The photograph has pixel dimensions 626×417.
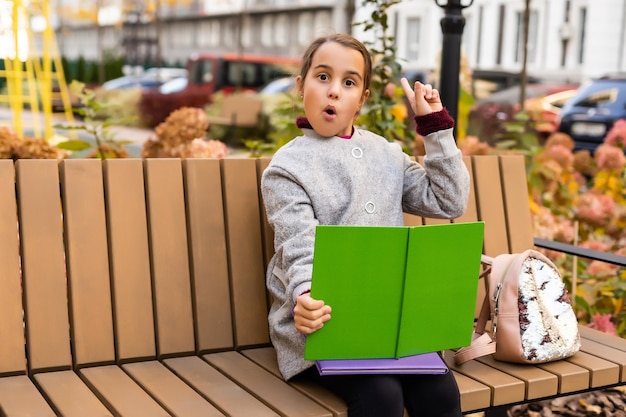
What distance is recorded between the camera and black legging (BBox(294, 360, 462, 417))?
213 cm

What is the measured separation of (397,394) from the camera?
7.07ft

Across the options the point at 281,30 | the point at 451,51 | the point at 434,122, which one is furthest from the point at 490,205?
the point at 281,30

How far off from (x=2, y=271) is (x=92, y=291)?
0.81ft

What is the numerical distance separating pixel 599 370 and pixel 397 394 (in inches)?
29.6

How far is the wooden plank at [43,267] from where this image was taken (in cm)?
240

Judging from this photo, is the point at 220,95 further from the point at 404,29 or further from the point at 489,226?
the point at 489,226

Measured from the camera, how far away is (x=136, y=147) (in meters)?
13.1

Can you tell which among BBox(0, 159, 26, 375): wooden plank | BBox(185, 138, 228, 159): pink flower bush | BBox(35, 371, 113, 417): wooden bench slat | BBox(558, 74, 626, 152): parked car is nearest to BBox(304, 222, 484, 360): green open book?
BBox(35, 371, 113, 417): wooden bench slat

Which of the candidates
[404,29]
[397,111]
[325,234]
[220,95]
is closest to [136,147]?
[220,95]

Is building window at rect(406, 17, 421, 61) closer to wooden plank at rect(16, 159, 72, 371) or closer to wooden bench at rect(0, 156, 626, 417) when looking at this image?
wooden bench at rect(0, 156, 626, 417)

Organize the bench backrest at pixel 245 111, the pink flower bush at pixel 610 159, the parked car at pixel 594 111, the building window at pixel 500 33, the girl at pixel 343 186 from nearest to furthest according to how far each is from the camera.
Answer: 1. the girl at pixel 343 186
2. the pink flower bush at pixel 610 159
3. the parked car at pixel 594 111
4. the bench backrest at pixel 245 111
5. the building window at pixel 500 33

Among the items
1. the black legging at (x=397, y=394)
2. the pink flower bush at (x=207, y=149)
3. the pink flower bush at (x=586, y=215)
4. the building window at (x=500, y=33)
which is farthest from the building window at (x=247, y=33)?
the black legging at (x=397, y=394)

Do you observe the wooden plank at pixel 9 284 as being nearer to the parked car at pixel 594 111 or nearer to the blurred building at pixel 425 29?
the parked car at pixel 594 111

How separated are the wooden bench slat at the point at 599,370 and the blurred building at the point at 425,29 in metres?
9.94
